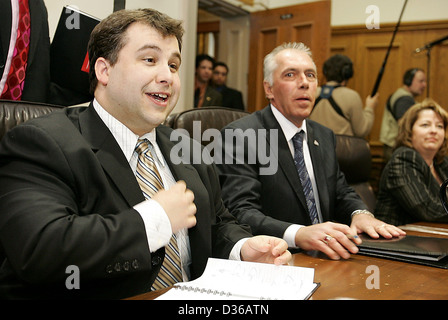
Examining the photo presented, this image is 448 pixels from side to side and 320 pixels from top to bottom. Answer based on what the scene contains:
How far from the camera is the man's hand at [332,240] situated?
125cm

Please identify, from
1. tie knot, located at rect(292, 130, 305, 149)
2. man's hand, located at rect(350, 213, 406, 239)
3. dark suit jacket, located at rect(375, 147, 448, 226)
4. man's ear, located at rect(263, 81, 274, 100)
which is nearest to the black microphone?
dark suit jacket, located at rect(375, 147, 448, 226)

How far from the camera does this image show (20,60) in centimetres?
160

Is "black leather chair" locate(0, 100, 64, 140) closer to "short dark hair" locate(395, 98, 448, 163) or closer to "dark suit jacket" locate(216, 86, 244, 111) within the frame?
"short dark hair" locate(395, 98, 448, 163)

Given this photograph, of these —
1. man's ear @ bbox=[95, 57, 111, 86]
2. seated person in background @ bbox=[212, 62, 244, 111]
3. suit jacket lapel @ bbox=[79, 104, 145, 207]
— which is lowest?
suit jacket lapel @ bbox=[79, 104, 145, 207]

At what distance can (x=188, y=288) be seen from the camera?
2.95ft

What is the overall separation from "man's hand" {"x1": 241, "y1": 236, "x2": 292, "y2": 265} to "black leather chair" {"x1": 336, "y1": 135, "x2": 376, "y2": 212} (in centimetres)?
159

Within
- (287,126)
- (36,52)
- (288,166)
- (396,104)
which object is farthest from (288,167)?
(396,104)

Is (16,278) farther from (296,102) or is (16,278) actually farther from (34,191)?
(296,102)

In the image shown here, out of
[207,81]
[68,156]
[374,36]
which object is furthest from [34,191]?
[374,36]

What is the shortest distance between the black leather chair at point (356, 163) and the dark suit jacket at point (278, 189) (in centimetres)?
58

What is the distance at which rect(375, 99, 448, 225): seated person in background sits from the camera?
235cm

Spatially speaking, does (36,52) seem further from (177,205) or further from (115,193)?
(177,205)

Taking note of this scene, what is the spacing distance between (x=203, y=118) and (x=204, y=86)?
2718 mm

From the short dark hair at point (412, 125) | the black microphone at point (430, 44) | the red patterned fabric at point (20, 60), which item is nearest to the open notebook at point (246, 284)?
the red patterned fabric at point (20, 60)
